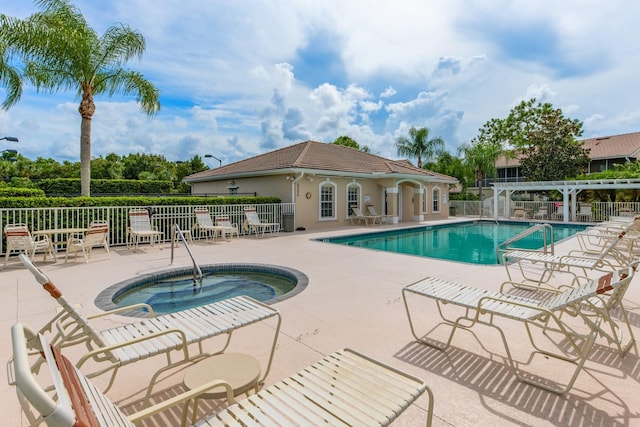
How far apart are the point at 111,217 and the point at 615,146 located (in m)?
42.9

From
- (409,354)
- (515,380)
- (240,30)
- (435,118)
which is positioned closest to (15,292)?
(409,354)

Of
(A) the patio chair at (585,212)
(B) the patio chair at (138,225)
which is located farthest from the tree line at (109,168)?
(A) the patio chair at (585,212)

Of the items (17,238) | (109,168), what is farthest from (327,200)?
(109,168)

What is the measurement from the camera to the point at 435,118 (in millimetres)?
32812

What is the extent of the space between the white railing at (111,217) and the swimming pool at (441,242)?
15.0 feet

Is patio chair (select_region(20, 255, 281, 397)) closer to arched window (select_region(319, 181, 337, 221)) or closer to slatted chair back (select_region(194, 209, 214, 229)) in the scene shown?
slatted chair back (select_region(194, 209, 214, 229))

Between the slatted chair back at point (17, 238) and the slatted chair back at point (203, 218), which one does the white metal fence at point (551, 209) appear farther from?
the slatted chair back at point (17, 238)

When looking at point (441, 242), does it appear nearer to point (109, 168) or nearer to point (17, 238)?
point (17, 238)

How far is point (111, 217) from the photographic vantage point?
1109 centimetres

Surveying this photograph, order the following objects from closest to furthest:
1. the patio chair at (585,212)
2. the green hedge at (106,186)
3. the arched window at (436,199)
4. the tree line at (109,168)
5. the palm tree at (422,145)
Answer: the patio chair at (585,212) → the arched window at (436,199) → the green hedge at (106,186) → the palm tree at (422,145) → the tree line at (109,168)

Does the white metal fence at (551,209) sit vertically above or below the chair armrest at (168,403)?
above

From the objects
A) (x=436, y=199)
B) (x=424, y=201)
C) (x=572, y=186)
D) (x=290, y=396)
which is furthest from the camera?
(x=436, y=199)

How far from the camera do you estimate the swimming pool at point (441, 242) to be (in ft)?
36.3

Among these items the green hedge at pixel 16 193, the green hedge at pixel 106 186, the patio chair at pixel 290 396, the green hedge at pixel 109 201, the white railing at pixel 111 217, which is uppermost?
the green hedge at pixel 106 186
